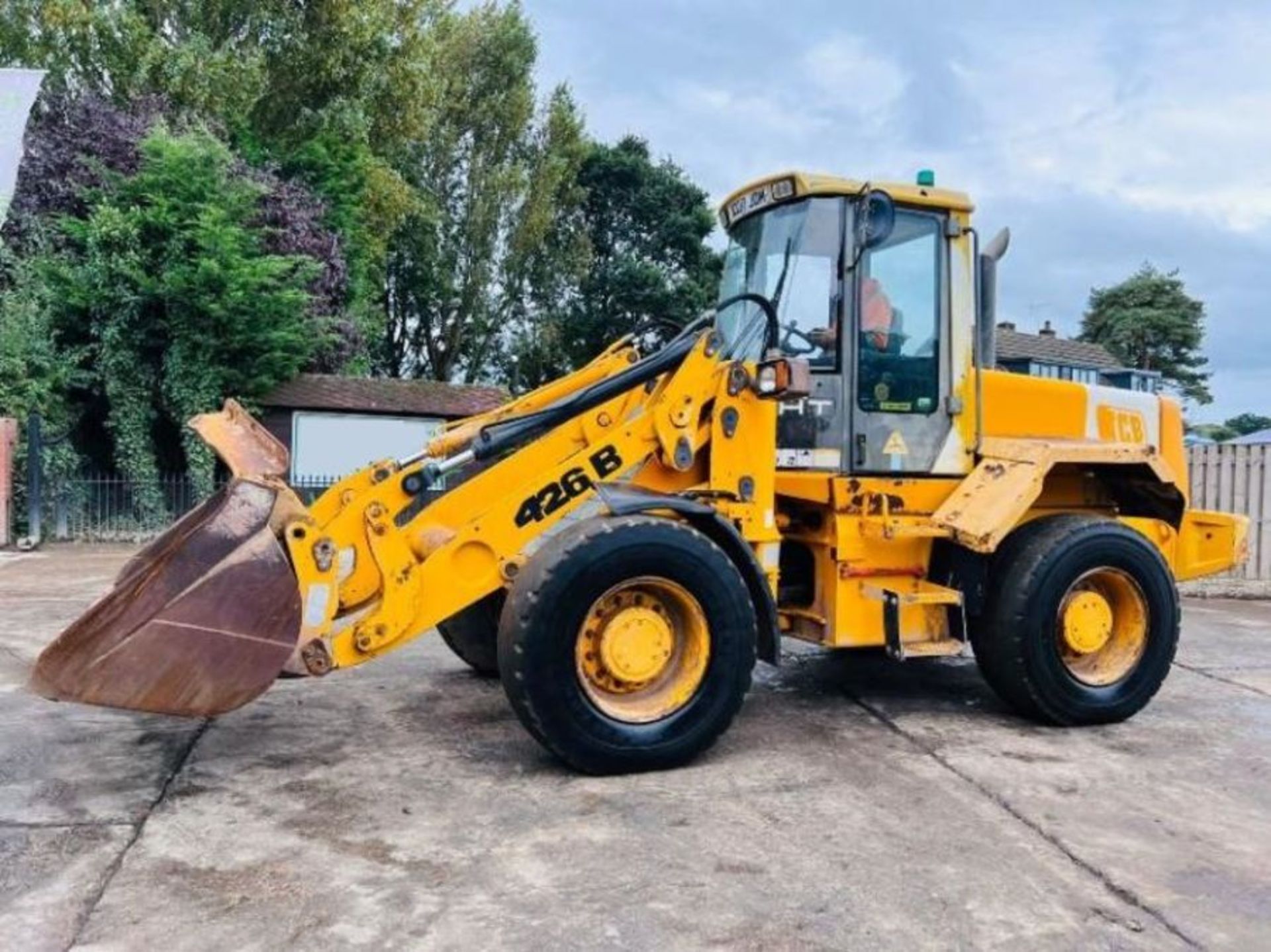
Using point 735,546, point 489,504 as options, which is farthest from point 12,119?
point 735,546

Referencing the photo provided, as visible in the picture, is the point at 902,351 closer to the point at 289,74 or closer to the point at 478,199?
the point at 289,74

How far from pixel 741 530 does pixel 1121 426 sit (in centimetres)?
246

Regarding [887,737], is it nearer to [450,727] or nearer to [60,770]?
[450,727]

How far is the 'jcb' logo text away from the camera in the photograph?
595 cm

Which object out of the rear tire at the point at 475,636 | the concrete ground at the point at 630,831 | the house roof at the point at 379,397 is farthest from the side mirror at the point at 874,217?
the house roof at the point at 379,397

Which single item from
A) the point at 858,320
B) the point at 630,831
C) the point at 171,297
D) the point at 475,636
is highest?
the point at 171,297

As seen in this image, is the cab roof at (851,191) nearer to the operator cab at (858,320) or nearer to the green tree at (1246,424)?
the operator cab at (858,320)

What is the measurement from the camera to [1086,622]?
5.38 meters

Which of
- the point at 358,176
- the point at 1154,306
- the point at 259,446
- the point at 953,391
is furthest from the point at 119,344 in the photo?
the point at 1154,306

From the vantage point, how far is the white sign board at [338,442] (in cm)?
1582

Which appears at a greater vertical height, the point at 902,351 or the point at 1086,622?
the point at 902,351

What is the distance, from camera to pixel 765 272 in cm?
555

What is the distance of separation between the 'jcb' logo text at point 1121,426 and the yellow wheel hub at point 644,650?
2.79 metres

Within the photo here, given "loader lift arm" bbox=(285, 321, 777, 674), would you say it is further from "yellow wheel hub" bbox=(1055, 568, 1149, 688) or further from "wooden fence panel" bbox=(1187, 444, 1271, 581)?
"wooden fence panel" bbox=(1187, 444, 1271, 581)
